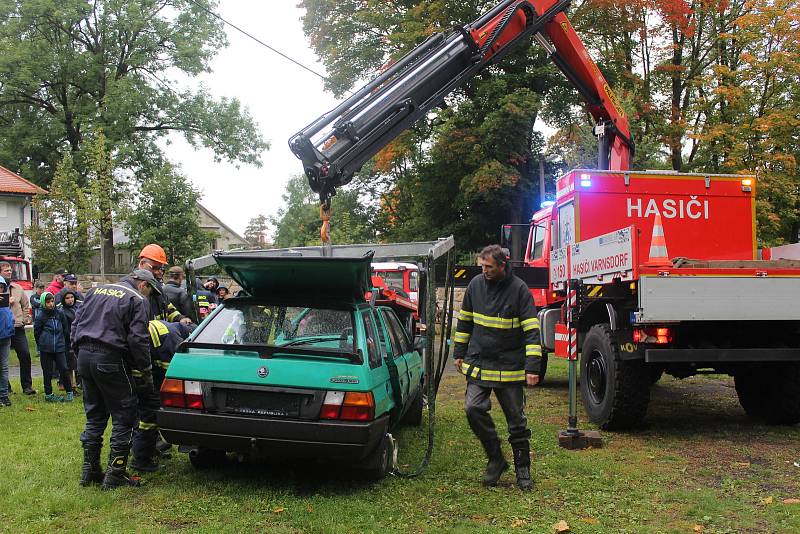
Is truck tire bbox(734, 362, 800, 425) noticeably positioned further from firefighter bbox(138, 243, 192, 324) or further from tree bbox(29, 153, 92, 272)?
tree bbox(29, 153, 92, 272)

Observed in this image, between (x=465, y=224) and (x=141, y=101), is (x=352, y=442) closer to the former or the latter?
(x=465, y=224)

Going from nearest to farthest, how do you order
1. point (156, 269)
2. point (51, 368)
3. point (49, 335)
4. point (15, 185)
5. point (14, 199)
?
point (156, 269) → point (49, 335) → point (51, 368) → point (15, 185) → point (14, 199)

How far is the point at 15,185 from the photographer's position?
34781mm

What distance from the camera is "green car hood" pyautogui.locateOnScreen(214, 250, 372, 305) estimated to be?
5.59 metres

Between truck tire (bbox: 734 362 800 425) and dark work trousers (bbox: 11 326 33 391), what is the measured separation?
30.2 ft

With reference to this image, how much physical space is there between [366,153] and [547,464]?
4123mm

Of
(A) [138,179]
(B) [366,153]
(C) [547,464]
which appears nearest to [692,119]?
(B) [366,153]

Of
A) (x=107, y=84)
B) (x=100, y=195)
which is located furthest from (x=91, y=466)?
(x=107, y=84)

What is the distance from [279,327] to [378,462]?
1340 mm

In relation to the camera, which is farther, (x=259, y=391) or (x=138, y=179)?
(x=138, y=179)

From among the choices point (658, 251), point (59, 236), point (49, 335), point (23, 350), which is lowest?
point (23, 350)

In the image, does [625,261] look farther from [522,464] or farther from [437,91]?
[437,91]

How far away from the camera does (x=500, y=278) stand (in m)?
5.88

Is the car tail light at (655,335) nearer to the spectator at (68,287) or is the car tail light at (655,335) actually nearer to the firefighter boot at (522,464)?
the firefighter boot at (522,464)
